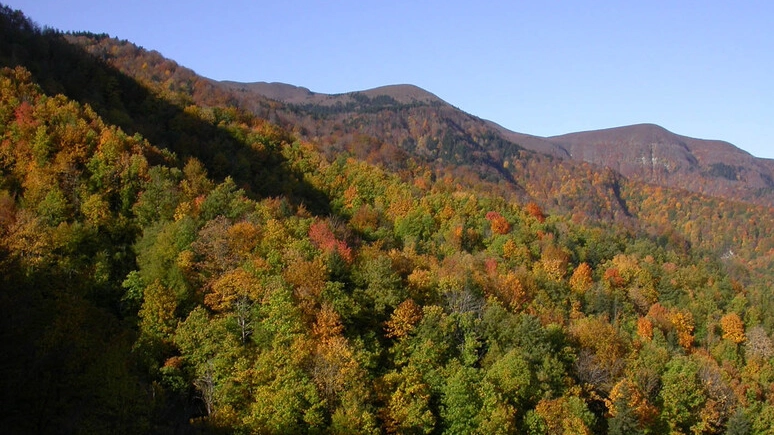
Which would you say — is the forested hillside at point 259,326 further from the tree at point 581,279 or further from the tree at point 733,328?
the tree at point 581,279

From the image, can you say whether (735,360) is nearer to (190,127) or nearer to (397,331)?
(397,331)

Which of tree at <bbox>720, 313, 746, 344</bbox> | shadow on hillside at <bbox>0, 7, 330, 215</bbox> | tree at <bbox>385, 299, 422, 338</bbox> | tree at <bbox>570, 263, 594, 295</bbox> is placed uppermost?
shadow on hillside at <bbox>0, 7, 330, 215</bbox>

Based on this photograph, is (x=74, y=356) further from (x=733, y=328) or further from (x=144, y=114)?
(x=733, y=328)

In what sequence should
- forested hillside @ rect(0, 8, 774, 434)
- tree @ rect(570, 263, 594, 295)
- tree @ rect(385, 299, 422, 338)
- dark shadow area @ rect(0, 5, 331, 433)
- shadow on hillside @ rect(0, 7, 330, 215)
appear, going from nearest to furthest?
1. dark shadow area @ rect(0, 5, 331, 433)
2. forested hillside @ rect(0, 8, 774, 434)
3. tree @ rect(385, 299, 422, 338)
4. shadow on hillside @ rect(0, 7, 330, 215)
5. tree @ rect(570, 263, 594, 295)

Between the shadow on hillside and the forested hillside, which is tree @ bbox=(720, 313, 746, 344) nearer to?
the forested hillside

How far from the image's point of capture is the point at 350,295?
47.4 meters

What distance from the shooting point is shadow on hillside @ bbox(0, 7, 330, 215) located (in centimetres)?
7112

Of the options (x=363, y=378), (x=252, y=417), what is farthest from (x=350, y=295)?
(x=252, y=417)

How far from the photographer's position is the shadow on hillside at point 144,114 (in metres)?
71.1

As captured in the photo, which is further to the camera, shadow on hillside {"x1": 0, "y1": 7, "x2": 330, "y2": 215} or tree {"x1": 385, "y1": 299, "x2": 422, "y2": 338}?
shadow on hillside {"x1": 0, "y1": 7, "x2": 330, "y2": 215}

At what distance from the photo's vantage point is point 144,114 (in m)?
85.3

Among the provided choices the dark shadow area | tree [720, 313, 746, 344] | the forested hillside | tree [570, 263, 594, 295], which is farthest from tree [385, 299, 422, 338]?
tree [720, 313, 746, 344]

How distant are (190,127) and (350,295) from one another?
48051 millimetres

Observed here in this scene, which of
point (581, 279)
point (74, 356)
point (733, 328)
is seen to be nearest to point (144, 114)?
point (74, 356)
